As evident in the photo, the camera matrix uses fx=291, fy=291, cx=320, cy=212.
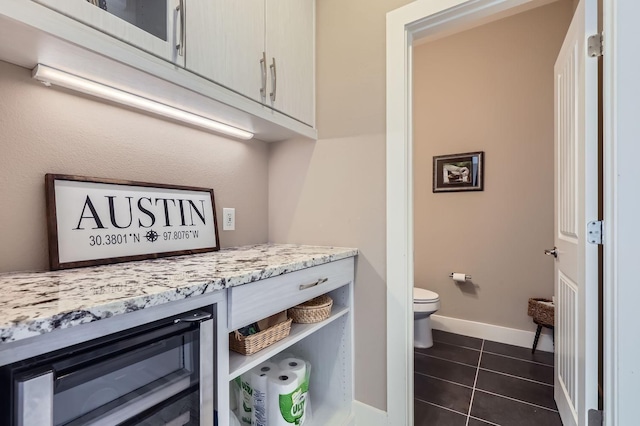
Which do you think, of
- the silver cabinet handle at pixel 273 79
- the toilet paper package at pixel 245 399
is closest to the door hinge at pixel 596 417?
the toilet paper package at pixel 245 399

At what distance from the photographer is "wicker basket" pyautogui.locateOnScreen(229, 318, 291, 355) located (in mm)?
992

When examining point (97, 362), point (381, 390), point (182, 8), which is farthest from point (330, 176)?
point (97, 362)

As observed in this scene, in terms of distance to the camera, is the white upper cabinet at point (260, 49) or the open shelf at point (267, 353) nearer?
the open shelf at point (267, 353)

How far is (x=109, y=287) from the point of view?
690mm

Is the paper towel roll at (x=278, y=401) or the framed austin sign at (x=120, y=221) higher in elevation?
the framed austin sign at (x=120, y=221)

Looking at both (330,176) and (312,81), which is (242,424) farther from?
(312,81)

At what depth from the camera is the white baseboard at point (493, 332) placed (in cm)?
234

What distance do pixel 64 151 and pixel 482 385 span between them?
2479 millimetres

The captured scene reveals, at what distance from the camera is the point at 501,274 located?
8.29 feet

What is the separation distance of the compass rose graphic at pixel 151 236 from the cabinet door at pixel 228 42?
2.07 feet

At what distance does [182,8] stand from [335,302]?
1.39 meters

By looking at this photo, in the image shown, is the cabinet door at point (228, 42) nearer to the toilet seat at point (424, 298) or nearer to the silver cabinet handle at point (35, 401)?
the silver cabinet handle at point (35, 401)

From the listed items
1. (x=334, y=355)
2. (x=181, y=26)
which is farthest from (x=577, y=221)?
(x=181, y=26)

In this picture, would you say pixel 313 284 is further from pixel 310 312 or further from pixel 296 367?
pixel 296 367
